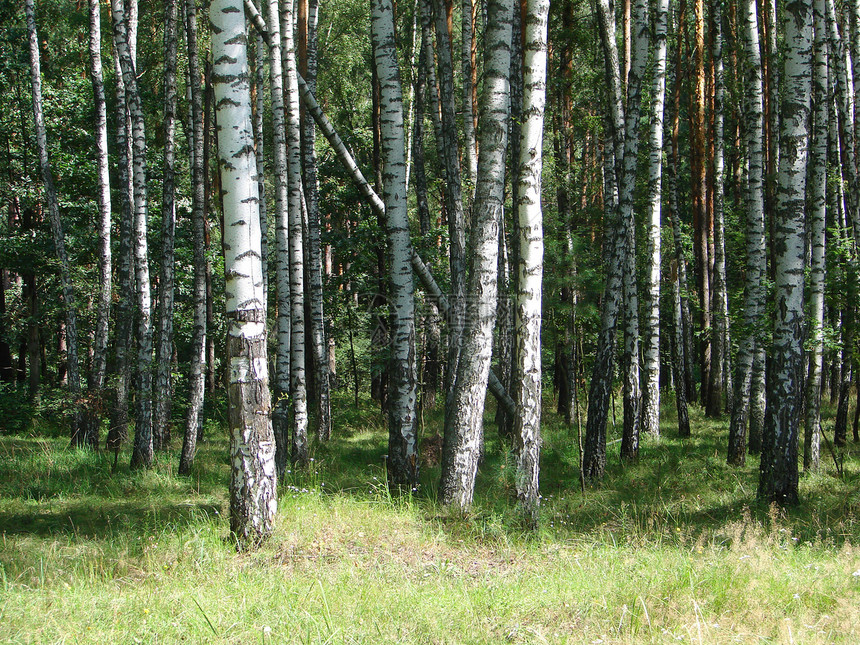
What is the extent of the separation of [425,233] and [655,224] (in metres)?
5.73

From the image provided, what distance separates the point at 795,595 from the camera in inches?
163

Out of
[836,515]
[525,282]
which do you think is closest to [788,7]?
[525,282]

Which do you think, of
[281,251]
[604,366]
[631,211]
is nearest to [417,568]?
[604,366]

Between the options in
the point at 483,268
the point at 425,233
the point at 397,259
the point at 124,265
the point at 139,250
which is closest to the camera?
the point at 483,268

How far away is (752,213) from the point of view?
9516 mm

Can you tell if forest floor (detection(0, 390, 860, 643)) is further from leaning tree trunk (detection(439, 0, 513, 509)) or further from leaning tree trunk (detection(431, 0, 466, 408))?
leaning tree trunk (detection(431, 0, 466, 408))

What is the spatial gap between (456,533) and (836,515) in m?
4.77

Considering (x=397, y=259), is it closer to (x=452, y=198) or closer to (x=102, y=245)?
(x=452, y=198)

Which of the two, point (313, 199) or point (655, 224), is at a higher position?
point (313, 199)

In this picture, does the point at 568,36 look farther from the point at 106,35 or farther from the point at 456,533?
the point at 106,35

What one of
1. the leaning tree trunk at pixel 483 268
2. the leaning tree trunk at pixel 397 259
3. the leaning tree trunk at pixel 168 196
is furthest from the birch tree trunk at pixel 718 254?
the leaning tree trunk at pixel 168 196

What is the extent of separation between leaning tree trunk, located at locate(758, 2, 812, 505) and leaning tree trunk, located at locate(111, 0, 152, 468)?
8.91m

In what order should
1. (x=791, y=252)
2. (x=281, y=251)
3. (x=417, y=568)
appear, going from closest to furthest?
1. (x=417, y=568)
2. (x=791, y=252)
3. (x=281, y=251)

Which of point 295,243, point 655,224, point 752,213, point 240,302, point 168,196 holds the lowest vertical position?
point 240,302
